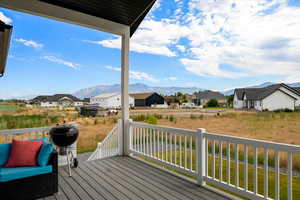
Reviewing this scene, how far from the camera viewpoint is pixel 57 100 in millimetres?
4309

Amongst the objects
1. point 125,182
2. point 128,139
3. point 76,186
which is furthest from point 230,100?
point 76,186

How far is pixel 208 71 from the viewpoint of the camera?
3654 millimetres

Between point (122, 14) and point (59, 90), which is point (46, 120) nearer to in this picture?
point (59, 90)

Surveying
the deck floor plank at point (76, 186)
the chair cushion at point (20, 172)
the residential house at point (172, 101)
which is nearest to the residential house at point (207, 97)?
the residential house at point (172, 101)

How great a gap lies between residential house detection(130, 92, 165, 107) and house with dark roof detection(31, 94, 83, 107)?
1.39m

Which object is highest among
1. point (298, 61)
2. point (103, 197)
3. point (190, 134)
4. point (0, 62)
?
point (0, 62)

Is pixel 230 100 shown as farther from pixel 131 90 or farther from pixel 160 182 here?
pixel 131 90

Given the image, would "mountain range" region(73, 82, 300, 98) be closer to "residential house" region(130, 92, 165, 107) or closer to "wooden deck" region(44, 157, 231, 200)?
"residential house" region(130, 92, 165, 107)

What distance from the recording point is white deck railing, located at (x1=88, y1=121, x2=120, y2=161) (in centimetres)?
469

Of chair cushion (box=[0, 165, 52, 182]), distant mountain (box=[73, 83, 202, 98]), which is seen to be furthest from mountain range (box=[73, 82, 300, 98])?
chair cushion (box=[0, 165, 52, 182])

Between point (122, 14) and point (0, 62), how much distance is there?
→ 2.81 m

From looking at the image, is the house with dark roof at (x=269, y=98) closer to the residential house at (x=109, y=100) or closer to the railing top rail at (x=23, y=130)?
the residential house at (x=109, y=100)

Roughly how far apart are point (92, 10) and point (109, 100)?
2.06m

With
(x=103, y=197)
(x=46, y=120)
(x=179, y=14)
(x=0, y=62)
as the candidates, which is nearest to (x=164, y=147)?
(x=103, y=197)
